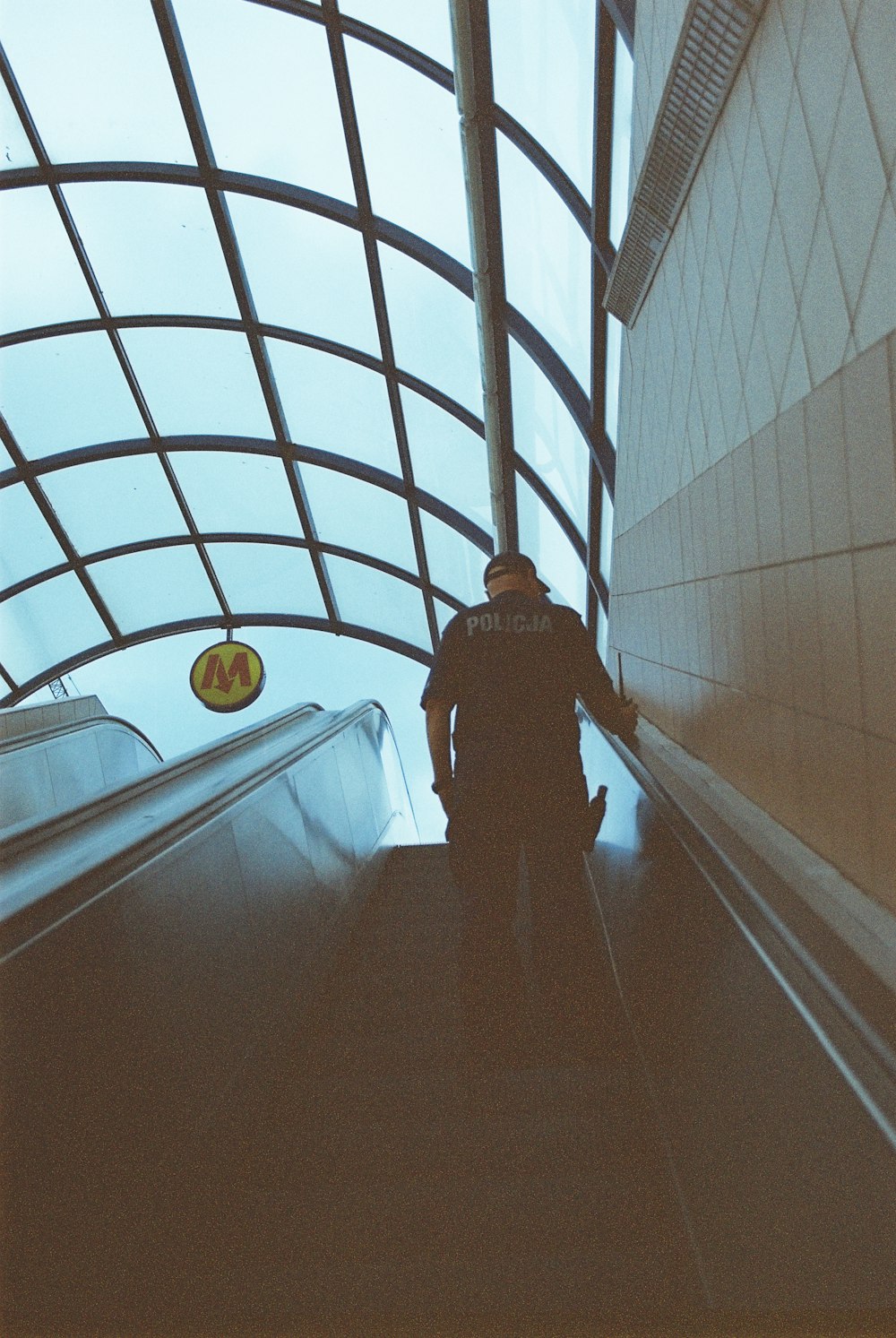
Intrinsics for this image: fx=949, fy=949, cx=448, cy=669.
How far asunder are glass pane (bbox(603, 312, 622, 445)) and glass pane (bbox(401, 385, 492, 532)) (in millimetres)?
3456

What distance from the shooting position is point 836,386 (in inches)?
107

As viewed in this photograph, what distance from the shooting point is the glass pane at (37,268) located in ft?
36.0

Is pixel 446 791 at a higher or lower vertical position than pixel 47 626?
lower

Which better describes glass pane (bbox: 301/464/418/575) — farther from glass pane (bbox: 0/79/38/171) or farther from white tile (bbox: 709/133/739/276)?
white tile (bbox: 709/133/739/276)

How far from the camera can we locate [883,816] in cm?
249

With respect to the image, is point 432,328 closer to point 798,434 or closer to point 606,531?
point 606,531

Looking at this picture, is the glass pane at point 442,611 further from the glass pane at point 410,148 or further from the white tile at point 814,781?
the white tile at point 814,781

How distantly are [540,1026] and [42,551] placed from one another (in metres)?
14.9

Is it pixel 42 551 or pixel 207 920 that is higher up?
pixel 42 551

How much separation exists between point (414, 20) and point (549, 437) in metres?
4.70

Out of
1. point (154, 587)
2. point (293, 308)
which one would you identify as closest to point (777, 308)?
point (293, 308)

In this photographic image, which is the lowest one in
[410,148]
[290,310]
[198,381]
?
[198,381]

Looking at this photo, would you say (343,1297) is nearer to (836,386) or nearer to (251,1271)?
(251,1271)

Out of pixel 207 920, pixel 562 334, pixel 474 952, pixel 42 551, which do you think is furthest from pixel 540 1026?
pixel 42 551
